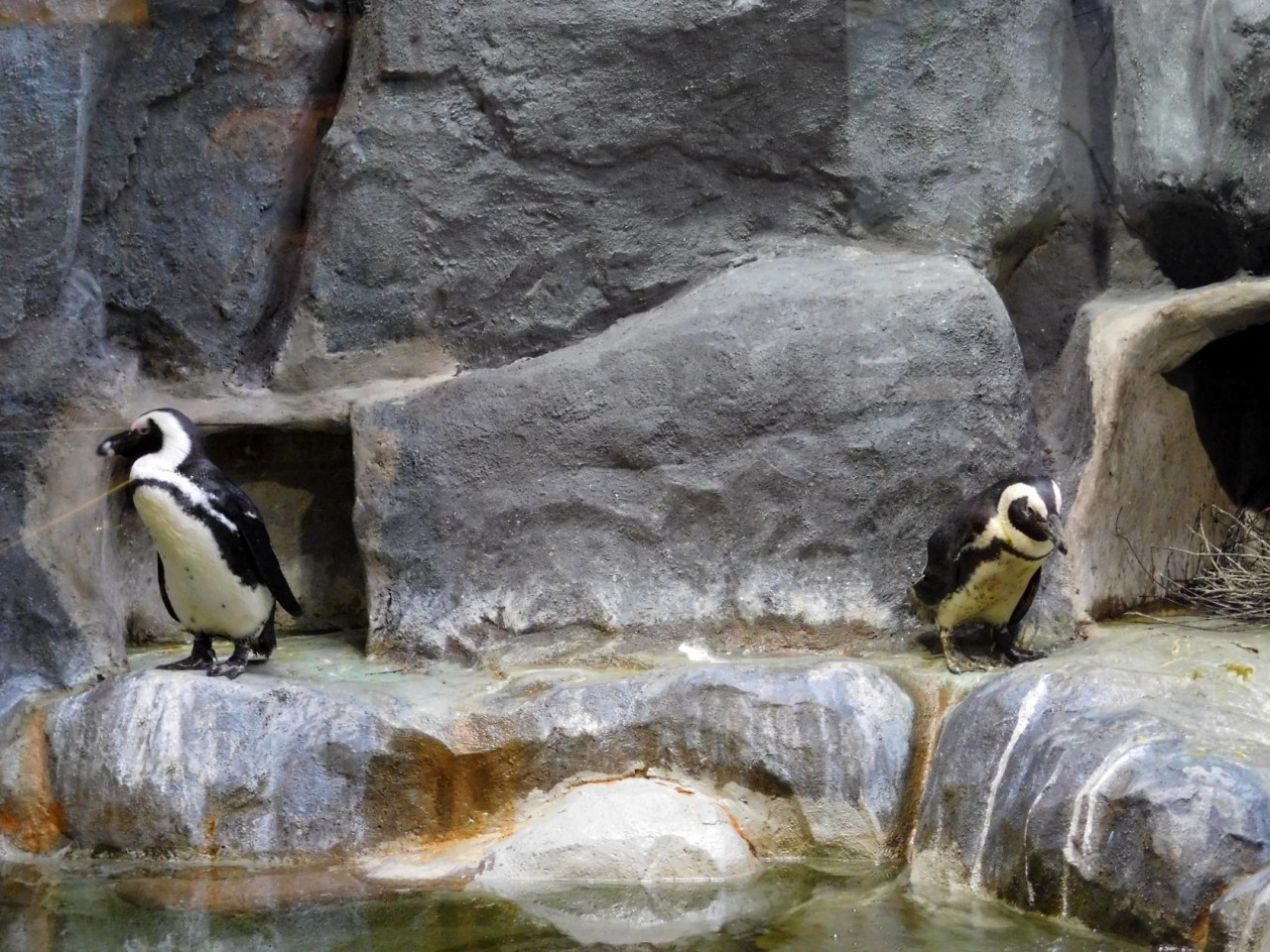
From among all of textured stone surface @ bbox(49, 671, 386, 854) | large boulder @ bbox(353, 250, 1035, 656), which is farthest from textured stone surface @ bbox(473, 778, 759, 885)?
large boulder @ bbox(353, 250, 1035, 656)

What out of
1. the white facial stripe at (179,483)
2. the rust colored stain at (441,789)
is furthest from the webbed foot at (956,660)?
the white facial stripe at (179,483)

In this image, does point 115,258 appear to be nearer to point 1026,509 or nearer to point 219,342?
point 219,342

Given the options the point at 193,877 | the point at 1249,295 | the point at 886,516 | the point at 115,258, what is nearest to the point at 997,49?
the point at 1249,295

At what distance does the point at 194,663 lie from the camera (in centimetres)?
531

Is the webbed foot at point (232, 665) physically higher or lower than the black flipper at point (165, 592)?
lower

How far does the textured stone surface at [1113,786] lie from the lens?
12.0 feet

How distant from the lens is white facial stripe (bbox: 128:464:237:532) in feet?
16.8

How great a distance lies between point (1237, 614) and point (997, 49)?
1.99 metres

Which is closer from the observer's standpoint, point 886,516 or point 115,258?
point 886,516

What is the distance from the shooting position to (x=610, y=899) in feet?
14.2

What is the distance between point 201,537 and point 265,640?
0.40 m

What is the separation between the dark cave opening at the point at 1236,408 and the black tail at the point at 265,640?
3.17 meters

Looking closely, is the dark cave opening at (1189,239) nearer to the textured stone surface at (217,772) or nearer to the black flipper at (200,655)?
the textured stone surface at (217,772)

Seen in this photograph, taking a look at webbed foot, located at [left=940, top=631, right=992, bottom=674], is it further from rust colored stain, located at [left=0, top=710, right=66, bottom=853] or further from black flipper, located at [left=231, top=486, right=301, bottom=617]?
rust colored stain, located at [left=0, top=710, right=66, bottom=853]
